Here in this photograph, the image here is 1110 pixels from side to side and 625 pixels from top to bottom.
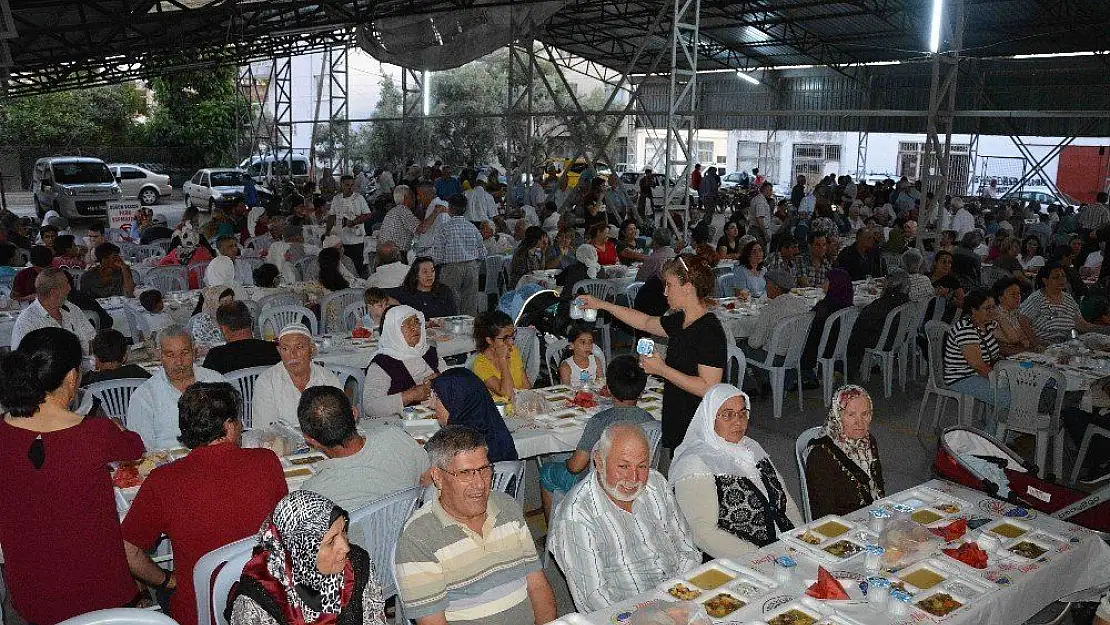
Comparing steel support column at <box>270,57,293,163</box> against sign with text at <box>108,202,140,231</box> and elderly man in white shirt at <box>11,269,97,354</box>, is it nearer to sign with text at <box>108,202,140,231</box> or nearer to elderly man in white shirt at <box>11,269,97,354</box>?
sign with text at <box>108,202,140,231</box>

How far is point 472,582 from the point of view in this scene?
3.06 m

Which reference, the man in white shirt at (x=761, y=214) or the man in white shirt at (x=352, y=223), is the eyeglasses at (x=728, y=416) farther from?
the man in white shirt at (x=761, y=214)

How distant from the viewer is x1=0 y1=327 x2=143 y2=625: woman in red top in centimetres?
316

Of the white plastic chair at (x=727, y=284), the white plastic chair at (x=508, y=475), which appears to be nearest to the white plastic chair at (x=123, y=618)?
the white plastic chair at (x=508, y=475)

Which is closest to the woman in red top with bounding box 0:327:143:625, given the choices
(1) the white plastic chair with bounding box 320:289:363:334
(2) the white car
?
(1) the white plastic chair with bounding box 320:289:363:334

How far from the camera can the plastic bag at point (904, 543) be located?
3.47m

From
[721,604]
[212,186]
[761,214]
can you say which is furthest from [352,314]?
[212,186]

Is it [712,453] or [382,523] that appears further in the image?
[712,453]

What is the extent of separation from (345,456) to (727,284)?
680cm

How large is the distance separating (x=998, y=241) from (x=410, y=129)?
20.9 metres

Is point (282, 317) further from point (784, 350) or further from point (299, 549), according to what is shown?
point (299, 549)

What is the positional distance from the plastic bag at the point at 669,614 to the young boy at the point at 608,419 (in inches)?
48.0

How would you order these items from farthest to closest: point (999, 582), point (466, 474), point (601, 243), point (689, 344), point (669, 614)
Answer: point (601, 243)
point (689, 344)
point (999, 582)
point (466, 474)
point (669, 614)

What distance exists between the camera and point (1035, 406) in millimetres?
6254
